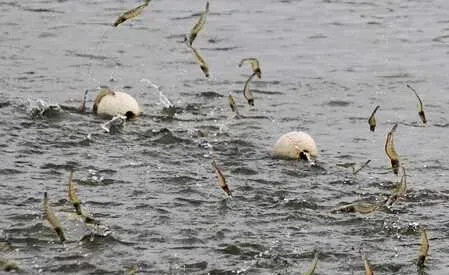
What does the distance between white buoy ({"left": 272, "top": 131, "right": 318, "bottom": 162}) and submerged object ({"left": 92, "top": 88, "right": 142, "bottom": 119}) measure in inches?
62.7

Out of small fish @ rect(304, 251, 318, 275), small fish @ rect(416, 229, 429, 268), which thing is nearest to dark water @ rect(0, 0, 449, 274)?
small fish @ rect(416, 229, 429, 268)

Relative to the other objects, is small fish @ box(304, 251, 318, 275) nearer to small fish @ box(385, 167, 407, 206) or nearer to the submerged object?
small fish @ box(385, 167, 407, 206)

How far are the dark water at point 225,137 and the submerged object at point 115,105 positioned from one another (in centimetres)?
14

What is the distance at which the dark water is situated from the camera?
7.27m

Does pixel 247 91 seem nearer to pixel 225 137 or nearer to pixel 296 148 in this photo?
pixel 225 137

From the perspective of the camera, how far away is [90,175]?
8.68m

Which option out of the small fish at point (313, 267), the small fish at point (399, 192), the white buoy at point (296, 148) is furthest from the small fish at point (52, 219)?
the white buoy at point (296, 148)

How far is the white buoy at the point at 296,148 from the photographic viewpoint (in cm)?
936

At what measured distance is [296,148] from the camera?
30.8ft

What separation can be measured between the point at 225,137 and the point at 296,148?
85cm

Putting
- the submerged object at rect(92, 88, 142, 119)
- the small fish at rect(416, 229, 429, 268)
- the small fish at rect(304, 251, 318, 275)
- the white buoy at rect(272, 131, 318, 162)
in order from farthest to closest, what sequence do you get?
the submerged object at rect(92, 88, 142, 119) → the white buoy at rect(272, 131, 318, 162) → the small fish at rect(416, 229, 429, 268) → the small fish at rect(304, 251, 318, 275)

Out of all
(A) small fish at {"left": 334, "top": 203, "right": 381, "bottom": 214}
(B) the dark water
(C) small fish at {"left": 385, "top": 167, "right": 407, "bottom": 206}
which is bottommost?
(B) the dark water

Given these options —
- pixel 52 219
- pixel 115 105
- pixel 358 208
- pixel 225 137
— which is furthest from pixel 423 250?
pixel 115 105

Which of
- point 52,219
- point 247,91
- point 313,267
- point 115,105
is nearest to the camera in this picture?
point 313,267
